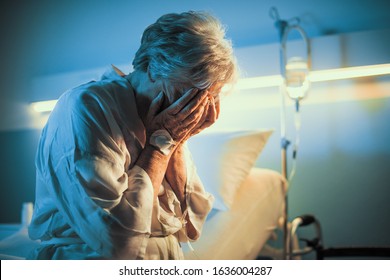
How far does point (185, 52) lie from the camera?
3.52 feet

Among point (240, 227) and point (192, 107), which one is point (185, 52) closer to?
point (192, 107)

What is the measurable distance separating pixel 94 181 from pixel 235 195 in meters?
0.63

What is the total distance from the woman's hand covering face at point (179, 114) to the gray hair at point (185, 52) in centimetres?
3

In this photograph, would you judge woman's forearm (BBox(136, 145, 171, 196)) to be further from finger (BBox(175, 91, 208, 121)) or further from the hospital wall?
the hospital wall

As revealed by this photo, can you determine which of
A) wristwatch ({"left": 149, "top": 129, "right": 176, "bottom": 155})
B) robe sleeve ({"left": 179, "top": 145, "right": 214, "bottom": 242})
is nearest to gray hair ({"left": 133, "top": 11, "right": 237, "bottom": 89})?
wristwatch ({"left": 149, "top": 129, "right": 176, "bottom": 155})

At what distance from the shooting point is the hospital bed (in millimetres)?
1396

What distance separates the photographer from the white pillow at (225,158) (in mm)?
1473

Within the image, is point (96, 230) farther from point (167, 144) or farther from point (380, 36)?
point (380, 36)

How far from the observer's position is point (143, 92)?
3.67ft

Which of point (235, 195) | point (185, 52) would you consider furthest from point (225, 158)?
point (185, 52)
